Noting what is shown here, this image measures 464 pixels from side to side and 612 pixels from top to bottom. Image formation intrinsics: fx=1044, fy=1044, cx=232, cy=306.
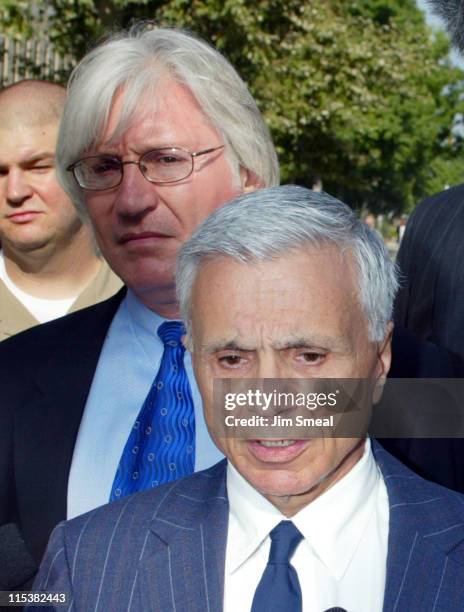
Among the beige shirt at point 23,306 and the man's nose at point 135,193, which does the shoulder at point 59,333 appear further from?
the beige shirt at point 23,306

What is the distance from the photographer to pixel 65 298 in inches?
134

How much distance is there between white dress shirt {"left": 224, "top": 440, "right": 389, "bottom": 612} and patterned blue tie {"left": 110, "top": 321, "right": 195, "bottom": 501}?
0.38 m

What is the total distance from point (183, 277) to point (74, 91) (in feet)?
2.44

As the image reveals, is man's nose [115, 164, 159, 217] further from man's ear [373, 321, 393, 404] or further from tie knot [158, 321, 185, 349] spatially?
man's ear [373, 321, 393, 404]

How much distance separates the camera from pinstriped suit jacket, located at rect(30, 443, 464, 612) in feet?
5.54

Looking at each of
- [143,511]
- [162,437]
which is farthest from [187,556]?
[162,437]

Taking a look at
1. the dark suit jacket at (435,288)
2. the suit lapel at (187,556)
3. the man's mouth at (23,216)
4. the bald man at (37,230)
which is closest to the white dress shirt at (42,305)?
the bald man at (37,230)

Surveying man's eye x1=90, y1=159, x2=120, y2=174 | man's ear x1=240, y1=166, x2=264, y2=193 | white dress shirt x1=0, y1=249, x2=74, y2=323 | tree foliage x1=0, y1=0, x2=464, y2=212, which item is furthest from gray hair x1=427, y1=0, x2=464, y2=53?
tree foliage x1=0, y1=0, x2=464, y2=212

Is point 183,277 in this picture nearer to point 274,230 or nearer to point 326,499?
point 274,230

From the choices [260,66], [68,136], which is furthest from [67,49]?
[68,136]

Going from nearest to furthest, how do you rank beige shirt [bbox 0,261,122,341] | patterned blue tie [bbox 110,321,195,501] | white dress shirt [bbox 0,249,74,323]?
patterned blue tie [bbox 110,321,195,501], beige shirt [bbox 0,261,122,341], white dress shirt [bbox 0,249,74,323]

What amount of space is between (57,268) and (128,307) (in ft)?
3.27

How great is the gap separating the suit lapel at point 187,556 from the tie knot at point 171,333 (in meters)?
0.52

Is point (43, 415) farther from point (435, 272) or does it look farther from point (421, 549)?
point (435, 272)
